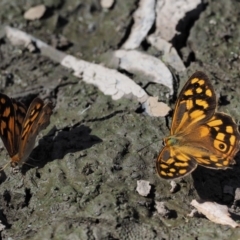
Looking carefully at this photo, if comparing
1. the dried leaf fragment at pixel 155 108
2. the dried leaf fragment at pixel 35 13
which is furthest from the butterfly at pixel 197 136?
the dried leaf fragment at pixel 35 13

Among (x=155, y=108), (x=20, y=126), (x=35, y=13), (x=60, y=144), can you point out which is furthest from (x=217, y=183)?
(x=35, y=13)

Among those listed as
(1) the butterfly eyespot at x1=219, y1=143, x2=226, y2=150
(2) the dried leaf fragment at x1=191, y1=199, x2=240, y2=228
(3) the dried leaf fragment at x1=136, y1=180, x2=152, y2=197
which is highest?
(1) the butterfly eyespot at x1=219, y1=143, x2=226, y2=150

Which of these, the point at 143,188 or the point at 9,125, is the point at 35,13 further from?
the point at 143,188

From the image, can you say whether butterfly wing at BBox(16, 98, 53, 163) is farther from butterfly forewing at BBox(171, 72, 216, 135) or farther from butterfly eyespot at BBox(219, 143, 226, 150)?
butterfly eyespot at BBox(219, 143, 226, 150)

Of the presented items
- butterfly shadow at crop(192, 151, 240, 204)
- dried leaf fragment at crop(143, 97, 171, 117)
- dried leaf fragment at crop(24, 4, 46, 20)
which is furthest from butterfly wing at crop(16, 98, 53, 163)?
dried leaf fragment at crop(24, 4, 46, 20)

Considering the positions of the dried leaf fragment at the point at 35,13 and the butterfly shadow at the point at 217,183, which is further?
the dried leaf fragment at the point at 35,13

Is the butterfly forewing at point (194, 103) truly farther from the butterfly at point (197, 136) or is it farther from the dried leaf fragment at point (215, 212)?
the dried leaf fragment at point (215, 212)

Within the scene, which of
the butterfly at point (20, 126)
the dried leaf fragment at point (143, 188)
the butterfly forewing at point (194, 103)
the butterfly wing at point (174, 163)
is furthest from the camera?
the butterfly at point (20, 126)
